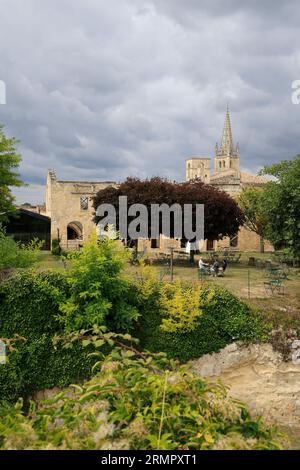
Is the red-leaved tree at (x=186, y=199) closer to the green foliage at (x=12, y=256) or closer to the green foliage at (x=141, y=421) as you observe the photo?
the green foliage at (x=12, y=256)

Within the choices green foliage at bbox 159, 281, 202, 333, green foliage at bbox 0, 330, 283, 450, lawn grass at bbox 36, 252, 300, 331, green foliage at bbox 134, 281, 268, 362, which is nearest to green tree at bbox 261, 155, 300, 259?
lawn grass at bbox 36, 252, 300, 331

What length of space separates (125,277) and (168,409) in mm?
11395

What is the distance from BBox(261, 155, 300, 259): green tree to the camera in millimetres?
16656

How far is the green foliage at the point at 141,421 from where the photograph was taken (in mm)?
2316

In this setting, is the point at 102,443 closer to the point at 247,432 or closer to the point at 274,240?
the point at 247,432

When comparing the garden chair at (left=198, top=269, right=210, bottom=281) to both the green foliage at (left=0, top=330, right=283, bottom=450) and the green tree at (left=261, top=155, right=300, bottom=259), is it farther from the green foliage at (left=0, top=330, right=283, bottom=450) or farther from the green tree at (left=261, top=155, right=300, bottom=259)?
the green foliage at (left=0, top=330, right=283, bottom=450)

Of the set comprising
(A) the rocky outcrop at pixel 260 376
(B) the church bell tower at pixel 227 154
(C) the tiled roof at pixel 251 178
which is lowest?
(A) the rocky outcrop at pixel 260 376

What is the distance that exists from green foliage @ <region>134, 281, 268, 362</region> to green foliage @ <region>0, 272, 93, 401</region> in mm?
2564

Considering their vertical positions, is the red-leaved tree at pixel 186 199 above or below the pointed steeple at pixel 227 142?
below

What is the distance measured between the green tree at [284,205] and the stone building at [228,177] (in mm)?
12044

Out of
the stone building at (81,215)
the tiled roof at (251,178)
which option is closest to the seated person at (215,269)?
the stone building at (81,215)

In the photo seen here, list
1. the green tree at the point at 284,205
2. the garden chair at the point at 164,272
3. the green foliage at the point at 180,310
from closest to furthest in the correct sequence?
the green foliage at the point at 180,310
the green tree at the point at 284,205
the garden chair at the point at 164,272

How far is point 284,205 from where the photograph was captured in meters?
17.3
